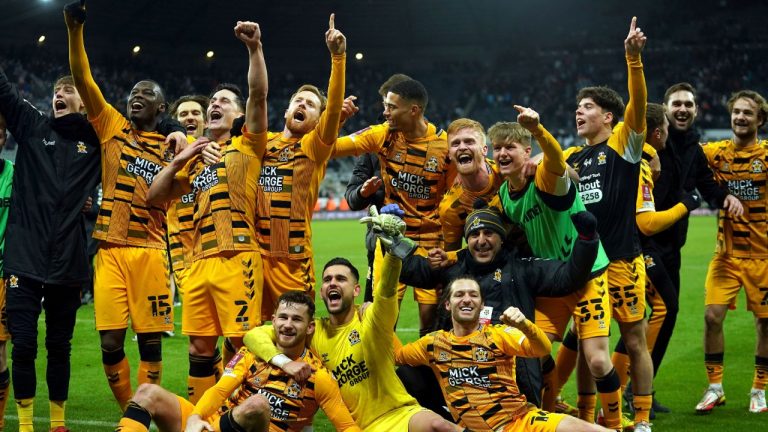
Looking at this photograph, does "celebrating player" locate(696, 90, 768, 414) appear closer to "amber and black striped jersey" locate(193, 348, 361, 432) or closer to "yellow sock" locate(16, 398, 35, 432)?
"amber and black striped jersey" locate(193, 348, 361, 432)

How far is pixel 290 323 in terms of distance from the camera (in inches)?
216

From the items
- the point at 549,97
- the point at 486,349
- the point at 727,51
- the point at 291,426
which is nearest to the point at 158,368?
the point at 291,426

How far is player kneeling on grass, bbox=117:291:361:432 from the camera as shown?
5219 millimetres

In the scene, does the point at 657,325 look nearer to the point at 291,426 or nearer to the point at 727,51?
the point at 291,426

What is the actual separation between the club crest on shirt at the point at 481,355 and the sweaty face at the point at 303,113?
2.20m

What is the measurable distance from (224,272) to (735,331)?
8078 mm

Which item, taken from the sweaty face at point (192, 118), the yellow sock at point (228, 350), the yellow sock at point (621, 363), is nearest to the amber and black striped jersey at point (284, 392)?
the yellow sock at point (228, 350)

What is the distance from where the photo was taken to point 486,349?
5.56m

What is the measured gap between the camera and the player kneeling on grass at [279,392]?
5219mm

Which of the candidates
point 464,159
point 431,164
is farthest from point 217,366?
point 464,159

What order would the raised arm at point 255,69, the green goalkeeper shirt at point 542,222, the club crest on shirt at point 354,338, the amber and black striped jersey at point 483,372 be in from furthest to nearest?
the green goalkeeper shirt at point 542,222
the raised arm at point 255,69
the club crest on shirt at point 354,338
the amber and black striped jersey at point 483,372

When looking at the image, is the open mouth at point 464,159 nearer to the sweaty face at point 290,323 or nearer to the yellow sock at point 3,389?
the sweaty face at point 290,323

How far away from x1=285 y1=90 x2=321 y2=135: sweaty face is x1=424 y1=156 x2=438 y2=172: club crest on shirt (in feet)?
3.00

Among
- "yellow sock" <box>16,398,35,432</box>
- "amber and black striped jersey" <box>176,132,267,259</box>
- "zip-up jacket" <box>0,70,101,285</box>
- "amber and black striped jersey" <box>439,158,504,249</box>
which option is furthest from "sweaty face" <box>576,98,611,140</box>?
"yellow sock" <box>16,398,35,432</box>
